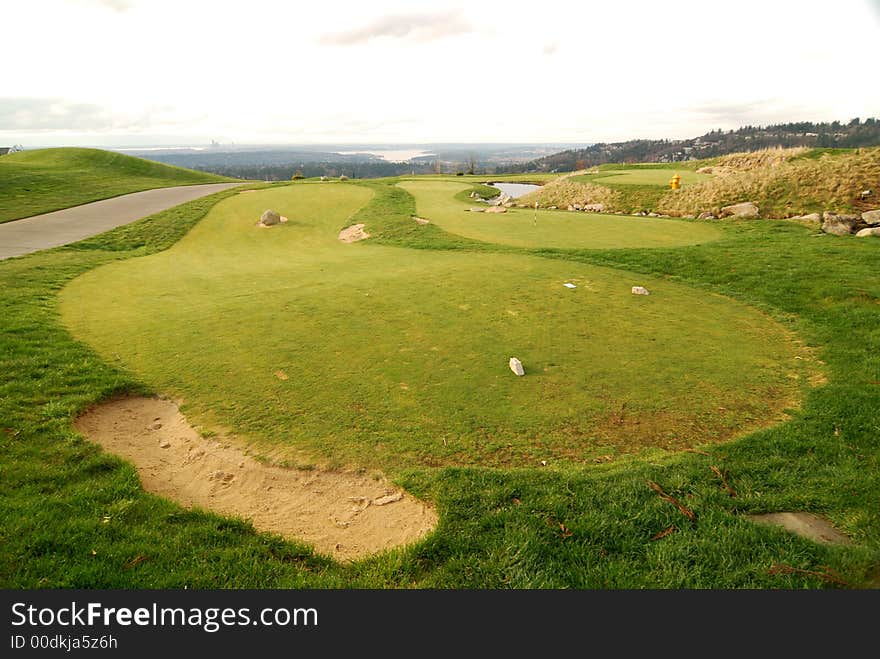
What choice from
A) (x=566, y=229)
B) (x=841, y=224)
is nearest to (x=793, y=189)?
(x=841, y=224)

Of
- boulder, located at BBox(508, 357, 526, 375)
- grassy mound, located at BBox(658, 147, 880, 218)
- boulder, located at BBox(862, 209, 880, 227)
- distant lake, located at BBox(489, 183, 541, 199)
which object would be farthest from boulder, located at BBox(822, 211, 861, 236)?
distant lake, located at BBox(489, 183, 541, 199)

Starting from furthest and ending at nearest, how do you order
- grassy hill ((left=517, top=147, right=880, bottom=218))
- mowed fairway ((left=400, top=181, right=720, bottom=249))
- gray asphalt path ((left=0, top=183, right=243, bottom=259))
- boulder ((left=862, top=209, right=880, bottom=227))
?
grassy hill ((left=517, top=147, right=880, bottom=218)) → gray asphalt path ((left=0, top=183, right=243, bottom=259)) → boulder ((left=862, top=209, right=880, bottom=227)) → mowed fairway ((left=400, top=181, right=720, bottom=249))

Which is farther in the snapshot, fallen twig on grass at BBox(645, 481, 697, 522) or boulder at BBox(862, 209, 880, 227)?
boulder at BBox(862, 209, 880, 227)

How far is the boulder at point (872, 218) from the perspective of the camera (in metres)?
15.5

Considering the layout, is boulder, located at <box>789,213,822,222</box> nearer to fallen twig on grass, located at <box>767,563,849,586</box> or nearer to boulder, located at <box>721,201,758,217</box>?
boulder, located at <box>721,201,758,217</box>

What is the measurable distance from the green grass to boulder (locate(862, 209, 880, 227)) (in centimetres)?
1355

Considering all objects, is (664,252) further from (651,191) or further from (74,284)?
(74,284)

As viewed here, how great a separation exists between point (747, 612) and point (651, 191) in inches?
1043

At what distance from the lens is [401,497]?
162 inches

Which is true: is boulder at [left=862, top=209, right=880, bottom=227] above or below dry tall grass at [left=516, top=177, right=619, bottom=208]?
below

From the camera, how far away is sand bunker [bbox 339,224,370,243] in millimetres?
18125

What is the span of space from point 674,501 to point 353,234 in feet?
55.2

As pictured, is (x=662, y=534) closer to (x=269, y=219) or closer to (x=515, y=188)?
(x=269, y=219)

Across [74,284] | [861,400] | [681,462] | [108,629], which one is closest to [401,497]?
[108,629]
